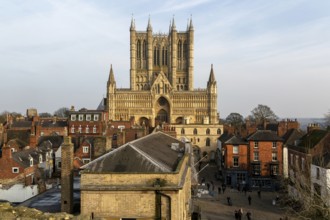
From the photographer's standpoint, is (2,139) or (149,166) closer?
(149,166)

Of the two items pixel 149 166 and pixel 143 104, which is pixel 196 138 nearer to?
pixel 143 104

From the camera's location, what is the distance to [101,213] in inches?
666

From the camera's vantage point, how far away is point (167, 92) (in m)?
122

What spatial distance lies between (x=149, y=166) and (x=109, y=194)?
2.07m

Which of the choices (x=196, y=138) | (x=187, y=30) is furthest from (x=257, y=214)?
(x=187, y=30)

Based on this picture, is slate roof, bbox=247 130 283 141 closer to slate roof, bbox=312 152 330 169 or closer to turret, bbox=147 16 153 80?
slate roof, bbox=312 152 330 169

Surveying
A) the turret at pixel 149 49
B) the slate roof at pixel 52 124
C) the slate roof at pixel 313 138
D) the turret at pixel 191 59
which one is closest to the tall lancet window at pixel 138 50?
the turret at pixel 149 49

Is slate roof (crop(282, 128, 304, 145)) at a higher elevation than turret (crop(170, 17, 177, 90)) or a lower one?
lower

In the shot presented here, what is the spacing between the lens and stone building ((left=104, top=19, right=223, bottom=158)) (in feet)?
333

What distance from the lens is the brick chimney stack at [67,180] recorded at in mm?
17875

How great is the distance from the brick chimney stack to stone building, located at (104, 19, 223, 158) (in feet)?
240

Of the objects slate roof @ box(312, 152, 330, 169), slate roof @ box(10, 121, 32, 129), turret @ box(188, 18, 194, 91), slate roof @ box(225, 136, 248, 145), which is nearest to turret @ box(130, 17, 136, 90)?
turret @ box(188, 18, 194, 91)

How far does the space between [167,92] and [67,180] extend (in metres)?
104

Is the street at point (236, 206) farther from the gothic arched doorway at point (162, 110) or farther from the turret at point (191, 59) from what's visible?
the turret at point (191, 59)
